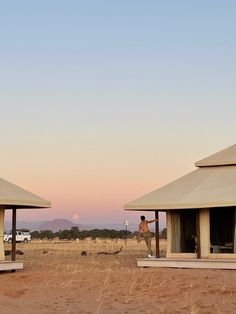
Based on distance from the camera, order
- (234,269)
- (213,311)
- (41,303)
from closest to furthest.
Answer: (213,311)
(41,303)
(234,269)

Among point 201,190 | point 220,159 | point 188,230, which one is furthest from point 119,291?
point 220,159

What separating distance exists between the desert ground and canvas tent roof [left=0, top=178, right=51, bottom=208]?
78.4 inches

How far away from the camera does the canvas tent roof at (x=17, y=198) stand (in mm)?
19072

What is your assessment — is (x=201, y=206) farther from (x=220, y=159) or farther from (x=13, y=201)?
(x=13, y=201)

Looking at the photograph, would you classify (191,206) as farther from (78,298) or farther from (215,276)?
(78,298)

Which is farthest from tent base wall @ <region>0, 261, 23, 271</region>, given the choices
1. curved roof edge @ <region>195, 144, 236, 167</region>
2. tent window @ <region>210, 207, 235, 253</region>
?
curved roof edge @ <region>195, 144, 236, 167</region>

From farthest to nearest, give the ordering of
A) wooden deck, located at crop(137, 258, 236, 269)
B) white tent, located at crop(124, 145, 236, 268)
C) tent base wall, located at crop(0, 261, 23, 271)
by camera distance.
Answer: white tent, located at crop(124, 145, 236, 268) < tent base wall, located at crop(0, 261, 23, 271) < wooden deck, located at crop(137, 258, 236, 269)

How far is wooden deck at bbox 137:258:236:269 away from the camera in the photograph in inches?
736

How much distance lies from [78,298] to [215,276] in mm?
3878

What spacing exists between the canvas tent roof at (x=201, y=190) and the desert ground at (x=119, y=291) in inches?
77.2

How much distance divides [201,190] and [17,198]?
5.53 meters

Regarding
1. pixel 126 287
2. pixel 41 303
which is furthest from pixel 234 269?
pixel 41 303

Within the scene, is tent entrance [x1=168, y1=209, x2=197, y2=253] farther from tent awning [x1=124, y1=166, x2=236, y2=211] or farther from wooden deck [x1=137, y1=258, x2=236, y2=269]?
wooden deck [x1=137, y1=258, x2=236, y2=269]

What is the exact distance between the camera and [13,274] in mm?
19172
